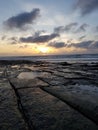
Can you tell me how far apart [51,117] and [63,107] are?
0.41m

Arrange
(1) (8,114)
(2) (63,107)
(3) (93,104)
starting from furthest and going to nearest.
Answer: (3) (93,104)
(2) (63,107)
(1) (8,114)

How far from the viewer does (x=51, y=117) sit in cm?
205

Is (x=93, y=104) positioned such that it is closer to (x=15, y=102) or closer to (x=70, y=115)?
(x=70, y=115)

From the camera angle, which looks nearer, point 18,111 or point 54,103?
point 18,111

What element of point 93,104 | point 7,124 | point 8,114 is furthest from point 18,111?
point 93,104

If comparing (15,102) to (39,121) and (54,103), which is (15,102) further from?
(39,121)

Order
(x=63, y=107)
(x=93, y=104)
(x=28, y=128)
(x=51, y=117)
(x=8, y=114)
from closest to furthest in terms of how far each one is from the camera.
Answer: (x=28, y=128)
(x=51, y=117)
(x=8, y=114)
(x=63, y=107)
(x=93, y=104)

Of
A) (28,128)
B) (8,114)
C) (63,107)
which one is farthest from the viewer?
(63,107)

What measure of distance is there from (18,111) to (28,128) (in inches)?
21.7

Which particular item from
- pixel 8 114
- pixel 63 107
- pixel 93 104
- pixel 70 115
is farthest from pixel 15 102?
pixel 93 104

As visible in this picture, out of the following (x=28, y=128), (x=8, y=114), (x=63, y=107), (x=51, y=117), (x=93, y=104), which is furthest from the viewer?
(x=93, y=104)

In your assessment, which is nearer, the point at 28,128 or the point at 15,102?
the point at 28,128

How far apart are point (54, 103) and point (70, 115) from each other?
0.57 meters

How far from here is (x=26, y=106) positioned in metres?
2.48
